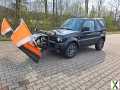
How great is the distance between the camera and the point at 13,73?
5.70 metres

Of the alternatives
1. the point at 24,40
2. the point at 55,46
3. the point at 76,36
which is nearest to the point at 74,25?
the point at 76,36

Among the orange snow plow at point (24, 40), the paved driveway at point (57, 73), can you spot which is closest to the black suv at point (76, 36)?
the paved driveway at point (57, 73)

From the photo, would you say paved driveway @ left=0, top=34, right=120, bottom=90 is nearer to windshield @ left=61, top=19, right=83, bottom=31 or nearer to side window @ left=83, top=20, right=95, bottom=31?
windshield @ left=61, top=19, right=83, bottom=31

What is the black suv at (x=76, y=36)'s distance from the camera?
7.55m

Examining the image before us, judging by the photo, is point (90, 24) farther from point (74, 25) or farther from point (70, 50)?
point (70, 50)

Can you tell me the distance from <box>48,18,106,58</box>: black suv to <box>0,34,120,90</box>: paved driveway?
492 mm

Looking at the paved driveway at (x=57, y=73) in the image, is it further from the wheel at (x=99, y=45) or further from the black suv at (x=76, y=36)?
the wheel at (x=99, y=45)

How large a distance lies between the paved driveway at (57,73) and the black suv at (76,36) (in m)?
0.49

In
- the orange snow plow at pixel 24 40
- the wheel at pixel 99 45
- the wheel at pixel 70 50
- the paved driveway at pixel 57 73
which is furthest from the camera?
the wheel at pixel 99 45

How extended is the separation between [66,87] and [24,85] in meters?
1.09

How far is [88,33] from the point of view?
8820 millimetres

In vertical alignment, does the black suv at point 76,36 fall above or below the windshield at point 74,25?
below

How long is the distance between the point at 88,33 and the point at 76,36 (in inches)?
39.2

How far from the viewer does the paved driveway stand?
4863mm
